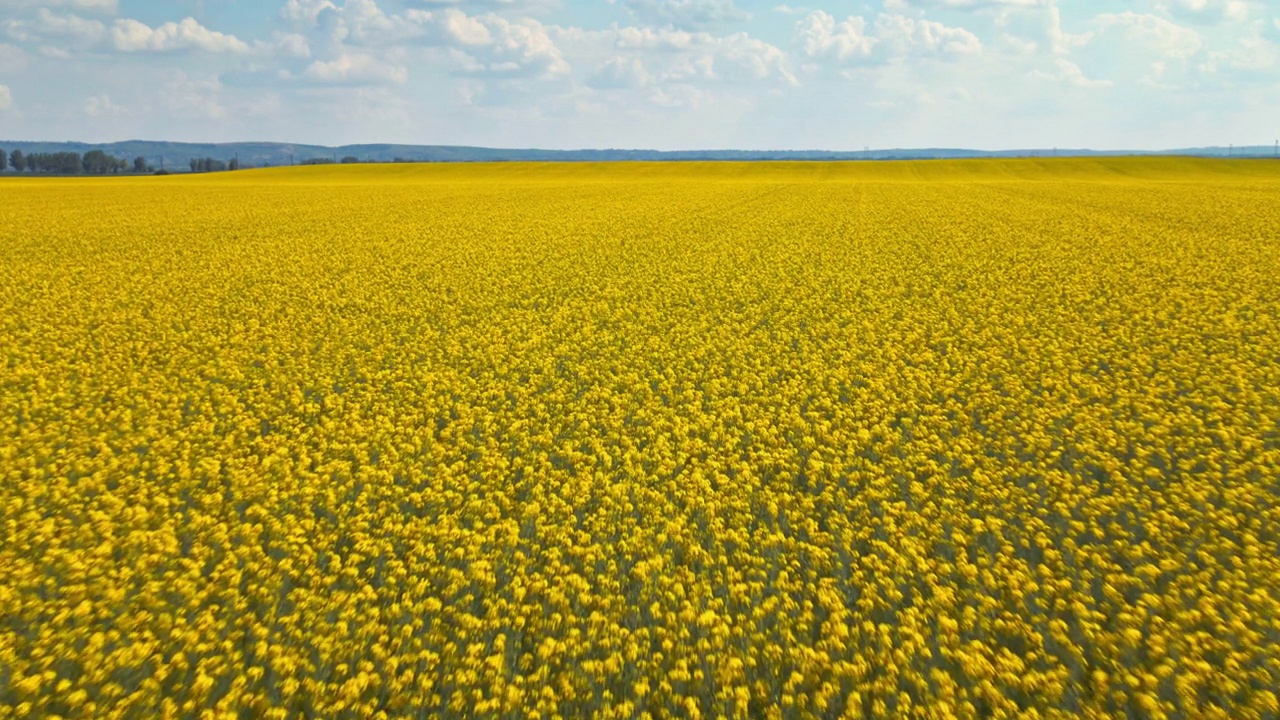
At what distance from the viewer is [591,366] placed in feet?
37.9

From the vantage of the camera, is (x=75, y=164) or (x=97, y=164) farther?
(x=75, y=164)

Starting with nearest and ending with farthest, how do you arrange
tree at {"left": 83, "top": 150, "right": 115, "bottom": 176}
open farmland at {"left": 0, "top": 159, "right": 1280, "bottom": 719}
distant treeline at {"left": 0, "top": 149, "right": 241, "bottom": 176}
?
open farmland at {"left": 0, "top": 159, "right": 1280, "bottom": 719} → tree at {"left": 83, "top": 150, "right": 115, "bottom": 176} → distant treeline at {"left": 0, "top": 149, "right": 241, "bottom": 176}

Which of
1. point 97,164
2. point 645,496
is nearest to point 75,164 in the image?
point 97,164

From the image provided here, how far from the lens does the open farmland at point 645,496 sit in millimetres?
4984

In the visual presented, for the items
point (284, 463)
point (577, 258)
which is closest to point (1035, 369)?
point (284, 463)

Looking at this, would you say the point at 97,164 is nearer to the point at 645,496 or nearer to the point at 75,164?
the point at 75,164

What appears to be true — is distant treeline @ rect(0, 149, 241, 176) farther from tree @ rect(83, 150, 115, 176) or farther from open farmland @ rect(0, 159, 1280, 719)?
open farmland @ rect(0, 159, 1280, 719)

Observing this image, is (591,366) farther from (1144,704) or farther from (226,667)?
(1144,704)

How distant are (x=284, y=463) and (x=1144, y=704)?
8444 mm

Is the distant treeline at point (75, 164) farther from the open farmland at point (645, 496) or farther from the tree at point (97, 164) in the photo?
the open farmland at point (645, 496)

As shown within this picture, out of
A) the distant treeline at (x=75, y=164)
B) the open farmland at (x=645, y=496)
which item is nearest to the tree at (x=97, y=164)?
the distant treeline at (x=75, y=164)

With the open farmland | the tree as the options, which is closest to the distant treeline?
the tree

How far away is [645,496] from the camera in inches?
291

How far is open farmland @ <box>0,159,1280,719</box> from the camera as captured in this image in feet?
16.4
